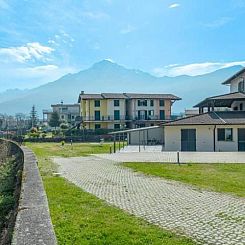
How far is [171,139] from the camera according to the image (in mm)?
32781

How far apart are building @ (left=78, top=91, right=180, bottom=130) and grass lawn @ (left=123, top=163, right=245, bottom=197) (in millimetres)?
48761

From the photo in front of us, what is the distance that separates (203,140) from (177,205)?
915 inches

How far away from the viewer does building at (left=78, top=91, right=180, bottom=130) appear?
68000 mm

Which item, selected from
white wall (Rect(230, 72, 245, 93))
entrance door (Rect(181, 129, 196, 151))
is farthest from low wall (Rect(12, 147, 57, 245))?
white wall (Rect(230, 72, 245, 93))

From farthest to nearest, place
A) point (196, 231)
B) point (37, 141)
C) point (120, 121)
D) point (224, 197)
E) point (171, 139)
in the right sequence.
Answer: point (120, 121) < point (37, 141) < point (171, 139) < point (224, 197) < point (196, 231)

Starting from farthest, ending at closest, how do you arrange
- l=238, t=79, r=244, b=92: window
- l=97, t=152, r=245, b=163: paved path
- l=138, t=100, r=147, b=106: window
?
l=138, t=100, r=147, b=106: window → l=238, t=79, r=244, b=92: window → l=97, t=152, r=245, b=163: paved path

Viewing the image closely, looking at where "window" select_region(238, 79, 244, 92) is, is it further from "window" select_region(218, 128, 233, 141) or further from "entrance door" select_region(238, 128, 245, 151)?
"window" select_region(218, 128, 233, 141)

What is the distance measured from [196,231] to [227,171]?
10871 mm

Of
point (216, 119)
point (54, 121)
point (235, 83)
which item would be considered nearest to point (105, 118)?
point (54, 121)

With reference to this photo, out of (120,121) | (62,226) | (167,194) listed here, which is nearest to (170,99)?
(120,121)

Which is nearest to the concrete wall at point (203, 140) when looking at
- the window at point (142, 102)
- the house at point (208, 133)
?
the house at point (208, 133)

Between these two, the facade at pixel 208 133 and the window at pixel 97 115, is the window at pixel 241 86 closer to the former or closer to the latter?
the facade at pixel 208 133

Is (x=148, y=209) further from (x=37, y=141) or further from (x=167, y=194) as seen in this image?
(x=37, y=141)

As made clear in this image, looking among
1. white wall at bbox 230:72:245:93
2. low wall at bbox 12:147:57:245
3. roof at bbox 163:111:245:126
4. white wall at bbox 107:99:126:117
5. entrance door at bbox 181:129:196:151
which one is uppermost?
white wall at bbox 230:72:245:93
